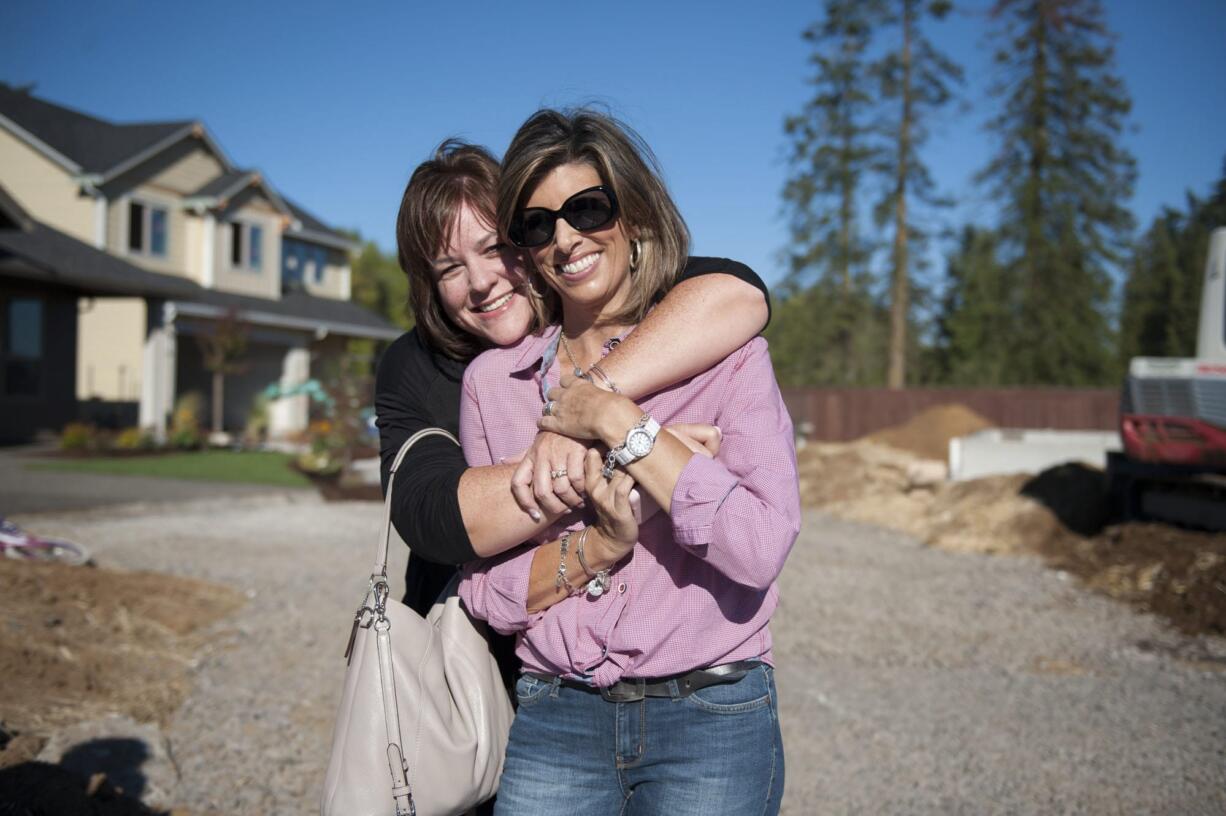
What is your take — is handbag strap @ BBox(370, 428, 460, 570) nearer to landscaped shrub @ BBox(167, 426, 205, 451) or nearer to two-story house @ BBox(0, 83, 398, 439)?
two-story house @ BBox(0, 83, 398, 439)

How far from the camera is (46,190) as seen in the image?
22141 mm

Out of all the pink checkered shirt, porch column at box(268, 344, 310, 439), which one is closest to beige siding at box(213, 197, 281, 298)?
porch column at box(268, 344, 310, 439)

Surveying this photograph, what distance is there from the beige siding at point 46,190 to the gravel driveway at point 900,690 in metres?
14.6

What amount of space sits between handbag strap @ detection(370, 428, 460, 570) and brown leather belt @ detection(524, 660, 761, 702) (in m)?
0.43

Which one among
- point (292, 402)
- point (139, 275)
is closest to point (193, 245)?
point (139, 275)

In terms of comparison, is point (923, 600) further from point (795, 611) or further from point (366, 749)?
point (366, 749)

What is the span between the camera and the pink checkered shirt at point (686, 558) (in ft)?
5.27

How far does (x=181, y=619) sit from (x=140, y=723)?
2.02 m

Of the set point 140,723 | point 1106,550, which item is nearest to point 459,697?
point 140,723

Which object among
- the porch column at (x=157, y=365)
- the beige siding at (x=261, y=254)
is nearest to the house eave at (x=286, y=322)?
the porch column at (x=157, y=365)

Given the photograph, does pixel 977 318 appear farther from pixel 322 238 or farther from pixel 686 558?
pixel 686 558

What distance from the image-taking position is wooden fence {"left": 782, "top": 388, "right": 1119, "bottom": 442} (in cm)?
2384

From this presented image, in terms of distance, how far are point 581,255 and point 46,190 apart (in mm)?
24391

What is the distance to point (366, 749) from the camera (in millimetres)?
1710
